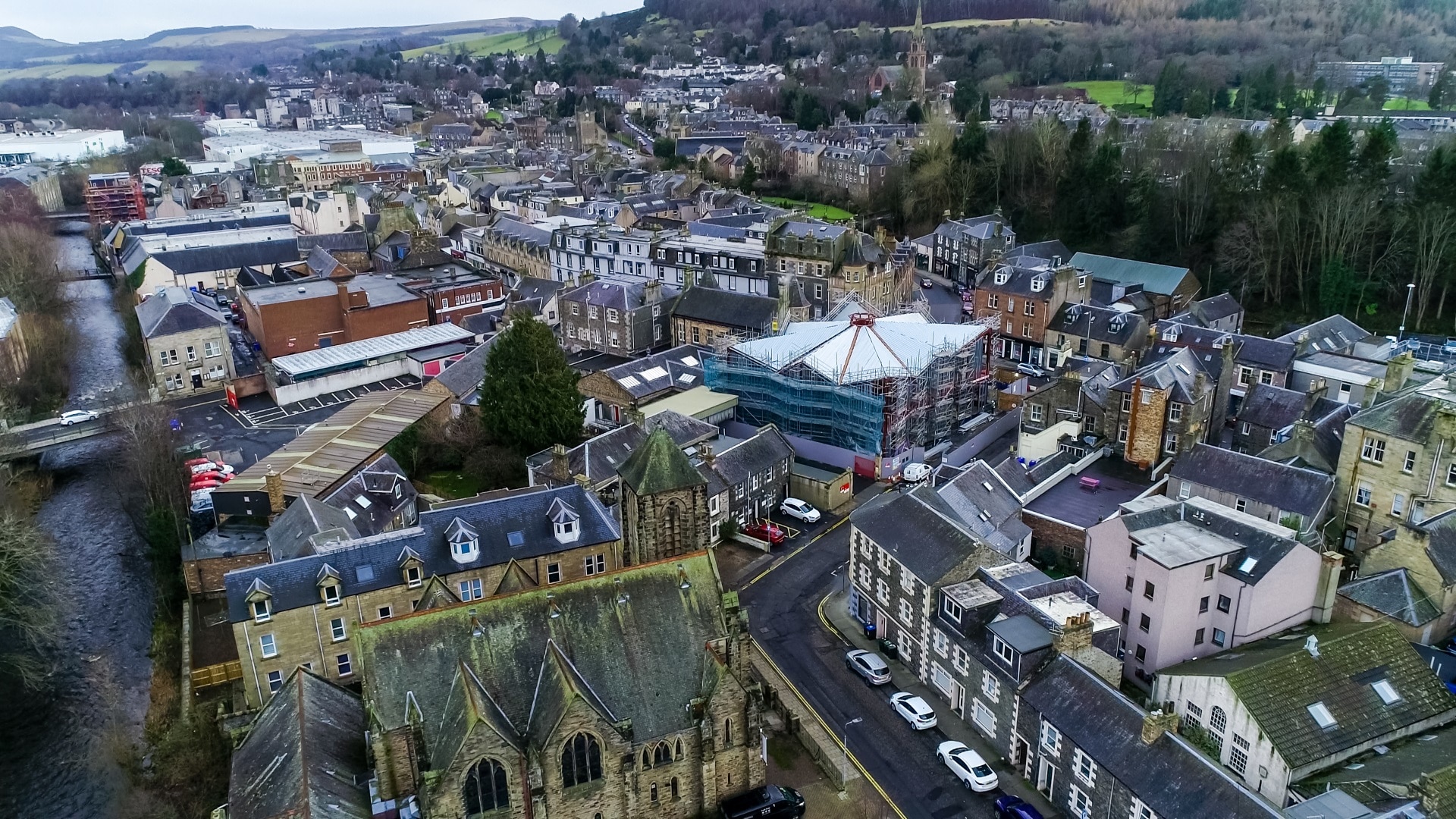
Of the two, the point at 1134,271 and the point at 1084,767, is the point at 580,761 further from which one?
the point at 1134,271

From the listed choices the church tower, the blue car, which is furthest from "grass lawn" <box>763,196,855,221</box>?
the blue car

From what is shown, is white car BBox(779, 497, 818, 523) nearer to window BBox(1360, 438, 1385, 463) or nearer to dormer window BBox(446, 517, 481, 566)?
dormer window BBox(446, 517, 481, 566)

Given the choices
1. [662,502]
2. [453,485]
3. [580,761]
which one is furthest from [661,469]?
[453,485]

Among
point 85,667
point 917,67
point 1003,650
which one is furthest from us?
point 917,67

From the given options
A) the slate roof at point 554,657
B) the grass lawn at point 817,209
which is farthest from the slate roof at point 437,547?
the grass lawn at point 817,209

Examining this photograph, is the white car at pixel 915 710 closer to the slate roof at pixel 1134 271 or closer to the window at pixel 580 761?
the window at pixel 580 761
